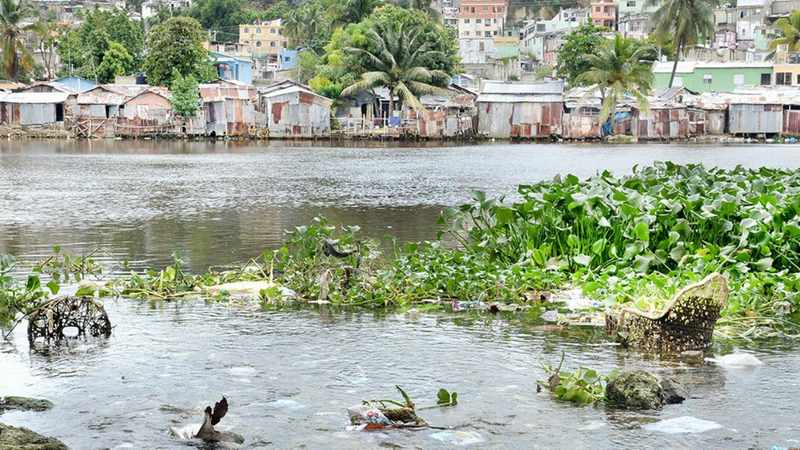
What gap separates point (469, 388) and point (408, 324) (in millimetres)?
2199

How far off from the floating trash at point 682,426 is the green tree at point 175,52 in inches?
2168

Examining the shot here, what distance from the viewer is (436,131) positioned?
5766 cm

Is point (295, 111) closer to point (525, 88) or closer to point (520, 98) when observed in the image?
point (520, 98)

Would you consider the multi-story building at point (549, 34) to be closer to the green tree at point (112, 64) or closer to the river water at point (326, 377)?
the green tree at point (112, 64)

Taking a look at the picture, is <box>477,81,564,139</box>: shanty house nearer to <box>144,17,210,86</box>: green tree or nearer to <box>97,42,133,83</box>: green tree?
<box>144,17,210,86</box>: green tree

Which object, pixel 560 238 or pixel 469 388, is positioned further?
pixel 560 238

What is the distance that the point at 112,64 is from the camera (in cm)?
6500

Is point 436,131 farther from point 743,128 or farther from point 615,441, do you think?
point 615,441

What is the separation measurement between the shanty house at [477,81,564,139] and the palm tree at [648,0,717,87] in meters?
9.00

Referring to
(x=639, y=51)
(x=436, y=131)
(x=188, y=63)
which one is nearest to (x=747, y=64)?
(x=639, y=51)

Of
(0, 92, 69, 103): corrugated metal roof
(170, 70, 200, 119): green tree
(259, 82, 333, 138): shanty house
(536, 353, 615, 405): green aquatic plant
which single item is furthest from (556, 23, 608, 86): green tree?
(536, 353, 615, 405): green aquatic plant

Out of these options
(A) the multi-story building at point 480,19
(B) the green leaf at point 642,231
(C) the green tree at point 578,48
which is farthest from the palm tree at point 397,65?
(A) the multi-story building at point 480,19

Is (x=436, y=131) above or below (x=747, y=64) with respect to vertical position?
below

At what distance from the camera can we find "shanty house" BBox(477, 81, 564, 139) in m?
56.7
